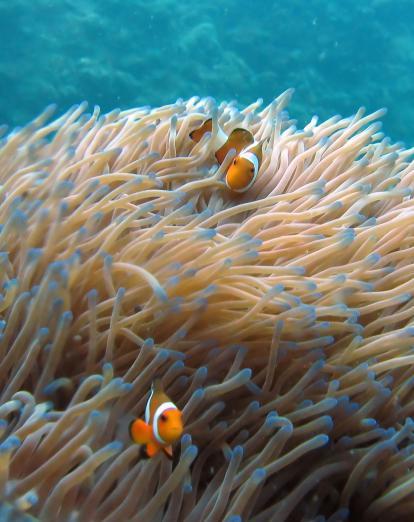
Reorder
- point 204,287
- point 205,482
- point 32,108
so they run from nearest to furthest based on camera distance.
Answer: point 205,482 → point 204,287 → point 32,108

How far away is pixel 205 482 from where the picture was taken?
4.74ft

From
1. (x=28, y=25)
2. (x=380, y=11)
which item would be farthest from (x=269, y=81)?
(x=28, y=25)

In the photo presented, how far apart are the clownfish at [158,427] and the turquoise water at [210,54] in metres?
8.24

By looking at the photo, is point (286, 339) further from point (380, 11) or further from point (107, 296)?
point (380, 11)

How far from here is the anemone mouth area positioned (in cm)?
128

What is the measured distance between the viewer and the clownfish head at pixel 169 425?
1.22 m

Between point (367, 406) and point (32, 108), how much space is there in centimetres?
835

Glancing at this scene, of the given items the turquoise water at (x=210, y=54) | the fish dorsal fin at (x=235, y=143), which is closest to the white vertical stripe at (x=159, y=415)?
the fish dorsal fin at (x=235, y=143)

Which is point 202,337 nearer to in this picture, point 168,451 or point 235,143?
point 168,451

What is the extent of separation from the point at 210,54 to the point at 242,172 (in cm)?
956

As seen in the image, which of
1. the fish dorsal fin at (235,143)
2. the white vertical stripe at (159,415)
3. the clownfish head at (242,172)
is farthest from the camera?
the fish dorsal fin at (235,143)

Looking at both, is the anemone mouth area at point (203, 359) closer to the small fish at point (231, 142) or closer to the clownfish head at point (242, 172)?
the clownfish head at point (242, 172)

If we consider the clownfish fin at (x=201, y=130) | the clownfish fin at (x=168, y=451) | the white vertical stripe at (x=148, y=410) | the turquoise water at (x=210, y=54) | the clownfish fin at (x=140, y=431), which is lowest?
the clownfish fin at (x=168, y=451)

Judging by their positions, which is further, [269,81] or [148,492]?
[269,81]
